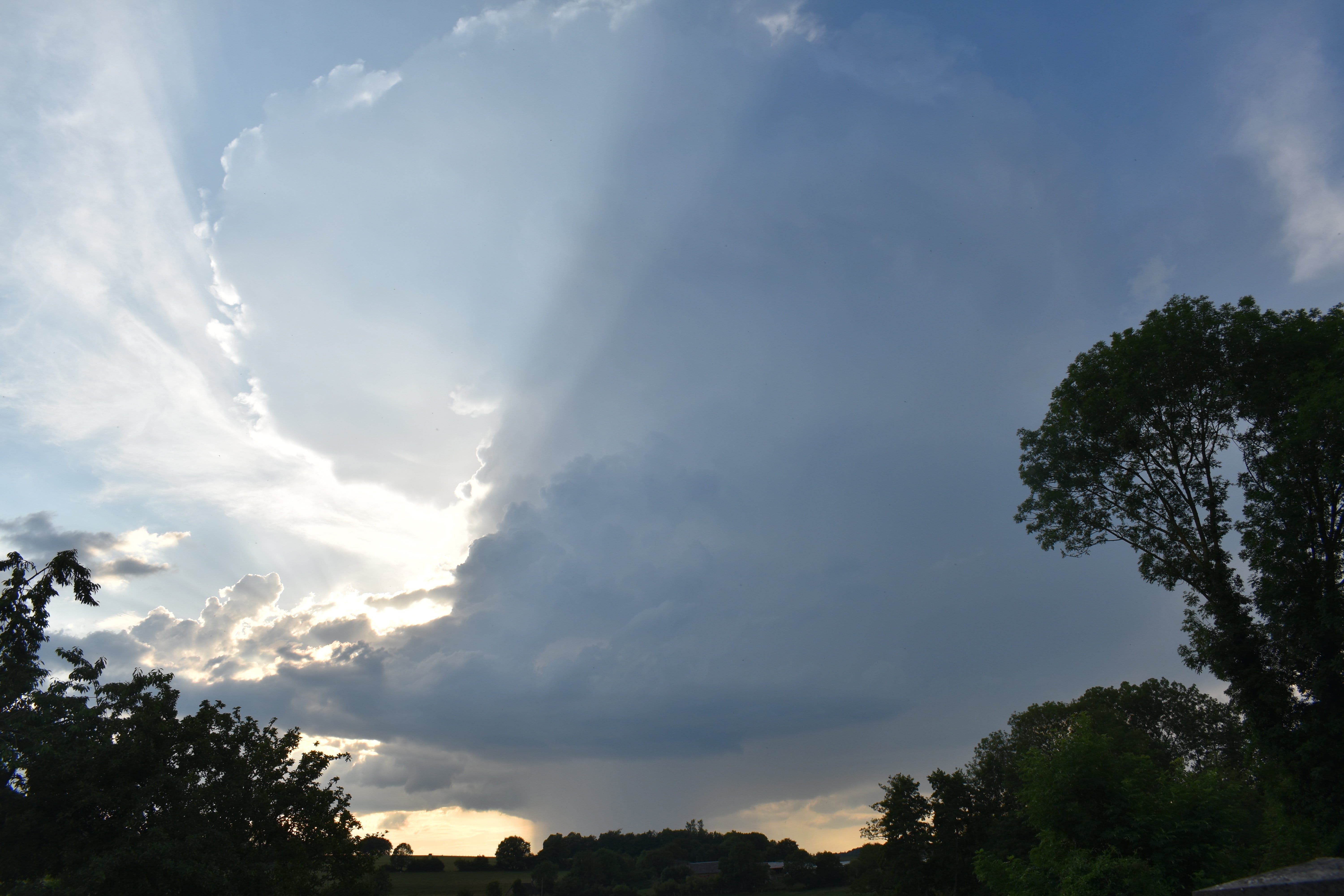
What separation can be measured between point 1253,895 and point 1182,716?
85.7 meters

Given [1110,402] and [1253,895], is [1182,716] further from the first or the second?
[1253,895]

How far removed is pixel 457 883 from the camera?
372ft

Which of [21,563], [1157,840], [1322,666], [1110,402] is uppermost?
[1110,402]

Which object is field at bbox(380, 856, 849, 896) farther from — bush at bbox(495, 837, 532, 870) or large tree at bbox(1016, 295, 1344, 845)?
large tree at bbox(1016, 295, 1344, 845)

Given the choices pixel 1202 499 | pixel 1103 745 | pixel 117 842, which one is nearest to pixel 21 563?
pixel 117 842

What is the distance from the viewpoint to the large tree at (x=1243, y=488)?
79.4 ft

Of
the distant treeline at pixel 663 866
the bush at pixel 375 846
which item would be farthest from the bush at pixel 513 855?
the bush at pixel 375 846

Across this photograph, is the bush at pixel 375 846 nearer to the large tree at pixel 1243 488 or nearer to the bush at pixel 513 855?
the large tree at pixel 1243 488

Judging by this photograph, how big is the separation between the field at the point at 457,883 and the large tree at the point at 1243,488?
86.8 metres

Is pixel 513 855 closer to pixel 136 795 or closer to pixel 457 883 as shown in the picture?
pixel 457 883

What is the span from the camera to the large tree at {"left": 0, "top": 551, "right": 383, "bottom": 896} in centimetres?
2375

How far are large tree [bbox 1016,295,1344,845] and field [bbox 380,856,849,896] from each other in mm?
86773

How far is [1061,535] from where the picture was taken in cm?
3164

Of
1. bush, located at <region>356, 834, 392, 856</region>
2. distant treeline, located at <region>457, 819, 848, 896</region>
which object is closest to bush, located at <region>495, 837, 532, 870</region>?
distant treeline, located at <region>457, 819, 848, 896</region>
